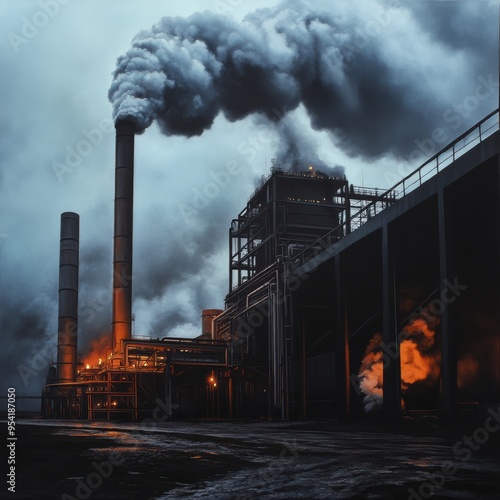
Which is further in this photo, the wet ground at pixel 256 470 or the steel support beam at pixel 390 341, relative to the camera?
the steel support beam at pixel 390 341

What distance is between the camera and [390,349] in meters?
27.0

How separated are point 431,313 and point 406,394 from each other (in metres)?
3.83

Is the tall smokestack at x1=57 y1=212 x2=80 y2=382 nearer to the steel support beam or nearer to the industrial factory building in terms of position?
the industrial factory building

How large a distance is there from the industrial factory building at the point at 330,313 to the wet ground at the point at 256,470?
10.5 m

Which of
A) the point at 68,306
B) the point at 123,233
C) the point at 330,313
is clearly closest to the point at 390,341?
the point at 330,313

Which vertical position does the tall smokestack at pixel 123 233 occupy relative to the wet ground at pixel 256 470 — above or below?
above

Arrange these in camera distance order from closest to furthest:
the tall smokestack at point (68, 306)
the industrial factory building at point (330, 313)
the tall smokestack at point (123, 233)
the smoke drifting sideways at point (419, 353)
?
1. the industrial factory building at point (330, 313)
2. the smoke drifting sideways at point (419, 353)
3. the tall smokestack at point (123, 233)
4. the tall smokestack at point (68, 306)

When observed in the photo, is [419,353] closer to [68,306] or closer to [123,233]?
[123,233]

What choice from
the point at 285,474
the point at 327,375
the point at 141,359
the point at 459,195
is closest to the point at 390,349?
the point at 459,195

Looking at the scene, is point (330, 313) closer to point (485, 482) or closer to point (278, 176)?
point (278, 176)

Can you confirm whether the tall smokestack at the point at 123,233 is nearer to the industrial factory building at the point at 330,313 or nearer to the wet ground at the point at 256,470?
the industrial factory building at the point at 330,313

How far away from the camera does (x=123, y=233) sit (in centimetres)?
5469

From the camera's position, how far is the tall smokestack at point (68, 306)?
191ft

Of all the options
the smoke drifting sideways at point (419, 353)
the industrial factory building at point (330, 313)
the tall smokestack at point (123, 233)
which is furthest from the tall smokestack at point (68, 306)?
the smoke drifting sideways at point (419, 353)
